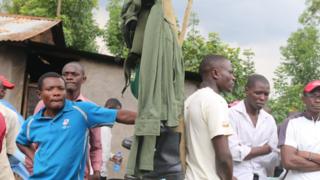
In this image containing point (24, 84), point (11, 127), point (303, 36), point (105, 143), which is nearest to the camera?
point (11, 127)

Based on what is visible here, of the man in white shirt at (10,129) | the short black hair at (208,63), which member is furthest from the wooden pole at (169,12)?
the man in white shirt at (10,129)

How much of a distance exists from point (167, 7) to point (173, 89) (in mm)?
648

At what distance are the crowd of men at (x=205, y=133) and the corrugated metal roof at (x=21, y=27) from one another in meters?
3.22

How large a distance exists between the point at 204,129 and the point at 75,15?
2048cm

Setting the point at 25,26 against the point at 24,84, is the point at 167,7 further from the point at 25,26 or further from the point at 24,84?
the point at 25,26

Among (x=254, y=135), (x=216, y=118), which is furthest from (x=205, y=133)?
(x=254, y=135)

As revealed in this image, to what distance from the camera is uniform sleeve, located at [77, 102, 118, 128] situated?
3465 mm

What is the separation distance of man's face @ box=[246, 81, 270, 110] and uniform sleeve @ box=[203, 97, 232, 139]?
1.09 metres

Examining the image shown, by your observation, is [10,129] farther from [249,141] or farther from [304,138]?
[304,138]

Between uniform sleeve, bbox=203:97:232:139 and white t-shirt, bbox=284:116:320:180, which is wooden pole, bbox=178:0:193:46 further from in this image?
white t-shirt, bbox=284:116:320:180

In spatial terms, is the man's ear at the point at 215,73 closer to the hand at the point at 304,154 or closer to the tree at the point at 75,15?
the hand at the point at 304,154

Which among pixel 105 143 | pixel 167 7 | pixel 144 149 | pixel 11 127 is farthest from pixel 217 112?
pixel 105 143

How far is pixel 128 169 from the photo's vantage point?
323 centimetres

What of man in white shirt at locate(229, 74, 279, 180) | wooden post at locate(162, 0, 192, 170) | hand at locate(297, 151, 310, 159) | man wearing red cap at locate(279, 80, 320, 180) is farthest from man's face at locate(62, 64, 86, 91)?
hand at locate(297, 151, 310, 159)
